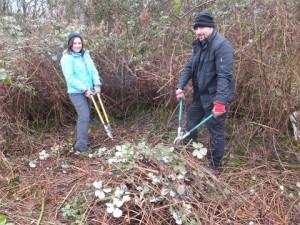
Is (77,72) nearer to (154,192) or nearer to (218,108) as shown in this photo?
(218,108)

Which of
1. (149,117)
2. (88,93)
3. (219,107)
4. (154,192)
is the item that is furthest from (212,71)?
(149,117)

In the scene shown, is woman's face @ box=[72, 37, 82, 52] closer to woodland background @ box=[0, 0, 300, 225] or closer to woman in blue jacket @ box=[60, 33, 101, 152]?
woman in blue jacket @ box=[60, 33, 101, 152]

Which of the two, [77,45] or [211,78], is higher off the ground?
[77,45]

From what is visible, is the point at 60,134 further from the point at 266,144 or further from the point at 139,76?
the point at 266,144

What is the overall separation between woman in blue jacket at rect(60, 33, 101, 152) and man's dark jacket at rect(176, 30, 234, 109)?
54.6 inches

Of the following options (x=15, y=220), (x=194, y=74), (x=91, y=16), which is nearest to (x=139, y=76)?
(x=194, y=74)

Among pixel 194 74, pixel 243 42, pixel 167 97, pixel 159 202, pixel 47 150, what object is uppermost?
pixel 243 42

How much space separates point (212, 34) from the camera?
3.64 metres

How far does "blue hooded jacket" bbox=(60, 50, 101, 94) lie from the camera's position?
452 cm

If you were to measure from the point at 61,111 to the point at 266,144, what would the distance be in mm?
3108

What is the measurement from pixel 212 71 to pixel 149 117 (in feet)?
6.93

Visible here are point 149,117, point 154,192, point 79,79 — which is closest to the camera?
point 154,192

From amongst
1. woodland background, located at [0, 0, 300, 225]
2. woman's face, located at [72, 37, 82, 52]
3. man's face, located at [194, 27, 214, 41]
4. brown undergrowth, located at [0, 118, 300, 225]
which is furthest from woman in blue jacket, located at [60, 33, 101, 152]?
man's face, located at [194, 27, 214, 41]

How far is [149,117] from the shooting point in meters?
5.63
